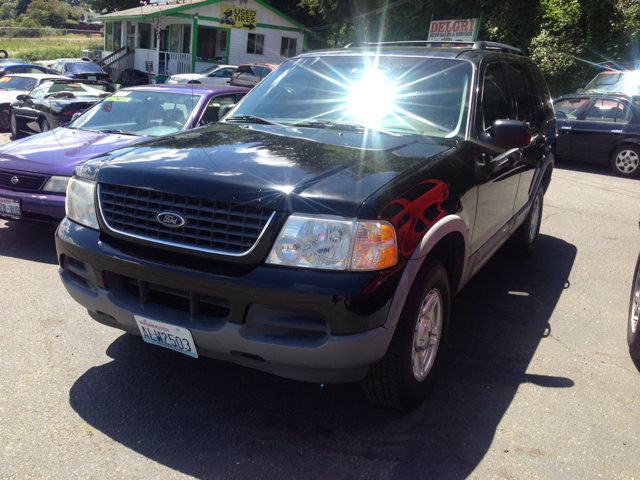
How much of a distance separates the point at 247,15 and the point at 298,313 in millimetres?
30524

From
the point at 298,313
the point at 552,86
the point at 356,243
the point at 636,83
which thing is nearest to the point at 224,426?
the point at 298,313

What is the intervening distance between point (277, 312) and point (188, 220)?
1.92ft

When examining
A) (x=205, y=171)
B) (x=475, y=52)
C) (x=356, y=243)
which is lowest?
(x=356, y=243)

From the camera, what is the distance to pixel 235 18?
2997cm

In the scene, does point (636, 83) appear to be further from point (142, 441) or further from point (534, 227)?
point (142, 441)

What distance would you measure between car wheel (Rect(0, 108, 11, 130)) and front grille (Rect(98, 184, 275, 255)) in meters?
12.3

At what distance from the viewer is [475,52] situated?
4156 millimetres

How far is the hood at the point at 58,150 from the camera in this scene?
539 cm

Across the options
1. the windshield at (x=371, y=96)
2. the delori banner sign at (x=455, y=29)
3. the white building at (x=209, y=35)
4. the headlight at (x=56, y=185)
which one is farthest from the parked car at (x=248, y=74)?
the windshield at (x=371, y=96)

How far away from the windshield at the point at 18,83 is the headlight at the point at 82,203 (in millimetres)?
12652

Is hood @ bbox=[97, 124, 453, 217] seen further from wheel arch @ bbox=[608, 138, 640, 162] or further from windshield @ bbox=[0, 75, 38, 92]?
windshield @ bbox=[0, 75, 38, 92]

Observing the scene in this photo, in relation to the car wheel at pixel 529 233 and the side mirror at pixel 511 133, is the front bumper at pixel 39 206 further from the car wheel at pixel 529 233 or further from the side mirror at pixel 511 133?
the car wheel at pixel 529 233

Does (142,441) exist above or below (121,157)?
below

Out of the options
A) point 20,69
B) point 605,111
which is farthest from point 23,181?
point 20,69
